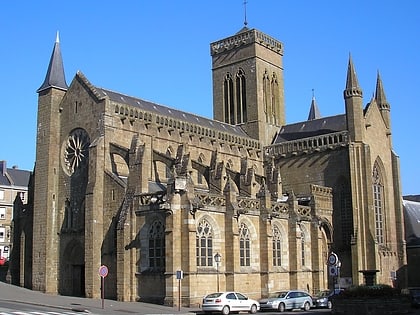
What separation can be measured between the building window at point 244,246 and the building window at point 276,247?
3.07m

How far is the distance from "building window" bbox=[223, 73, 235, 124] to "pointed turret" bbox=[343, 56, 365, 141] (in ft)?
47.9

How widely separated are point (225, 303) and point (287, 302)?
4.72m

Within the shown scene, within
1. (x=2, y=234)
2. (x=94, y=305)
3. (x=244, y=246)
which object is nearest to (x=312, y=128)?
(x=244, y=246)

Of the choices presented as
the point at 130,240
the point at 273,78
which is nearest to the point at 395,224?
the point at 273,78

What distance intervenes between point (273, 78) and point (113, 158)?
26424mm

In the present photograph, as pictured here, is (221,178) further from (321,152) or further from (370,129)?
(370,129)

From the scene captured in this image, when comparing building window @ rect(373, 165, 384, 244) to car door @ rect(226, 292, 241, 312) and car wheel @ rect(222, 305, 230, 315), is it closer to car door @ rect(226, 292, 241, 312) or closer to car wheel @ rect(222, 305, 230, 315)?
car door @ rect(226, 292, 241, 312)

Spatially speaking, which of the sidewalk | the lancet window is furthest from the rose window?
the lancet window

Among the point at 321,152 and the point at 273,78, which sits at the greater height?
the point at 273,78

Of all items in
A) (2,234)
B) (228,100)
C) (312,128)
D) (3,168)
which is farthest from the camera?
(3,168)

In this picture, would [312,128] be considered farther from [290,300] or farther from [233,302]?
[233,302]

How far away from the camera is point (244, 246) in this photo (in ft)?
127

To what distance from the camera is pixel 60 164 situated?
144 feet

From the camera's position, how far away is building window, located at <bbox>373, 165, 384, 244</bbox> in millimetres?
51281
